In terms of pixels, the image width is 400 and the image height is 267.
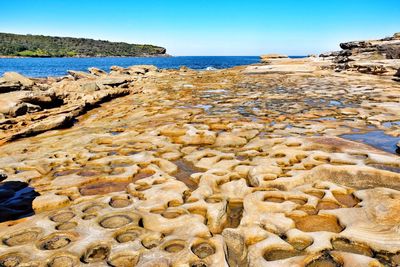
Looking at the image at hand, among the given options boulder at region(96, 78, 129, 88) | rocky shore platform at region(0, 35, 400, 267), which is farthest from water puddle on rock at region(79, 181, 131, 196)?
boulder at region(96, 78, 129, 88)

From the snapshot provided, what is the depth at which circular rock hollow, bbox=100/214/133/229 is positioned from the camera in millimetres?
4105

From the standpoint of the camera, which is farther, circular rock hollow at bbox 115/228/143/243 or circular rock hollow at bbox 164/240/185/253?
circular rock hollow at bbox 115/228/143/243

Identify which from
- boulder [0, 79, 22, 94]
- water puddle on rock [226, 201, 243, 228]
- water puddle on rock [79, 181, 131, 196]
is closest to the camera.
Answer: water puddle on rock [226, 201, 243, 228]

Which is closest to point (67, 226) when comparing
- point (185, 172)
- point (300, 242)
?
point (185, 172)

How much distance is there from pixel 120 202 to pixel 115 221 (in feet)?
2.20

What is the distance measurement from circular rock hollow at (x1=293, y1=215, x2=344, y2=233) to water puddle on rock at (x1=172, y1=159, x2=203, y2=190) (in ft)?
6.26

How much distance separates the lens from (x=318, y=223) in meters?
4.07

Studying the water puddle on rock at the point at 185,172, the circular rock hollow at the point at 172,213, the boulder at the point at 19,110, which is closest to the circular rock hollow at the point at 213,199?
the circular rock hollow at the point at 172,213

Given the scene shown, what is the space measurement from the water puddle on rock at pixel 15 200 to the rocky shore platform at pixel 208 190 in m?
0.03

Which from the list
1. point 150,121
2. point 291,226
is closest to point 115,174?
point 291,226

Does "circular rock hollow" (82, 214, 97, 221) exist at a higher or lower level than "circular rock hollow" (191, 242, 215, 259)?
lower

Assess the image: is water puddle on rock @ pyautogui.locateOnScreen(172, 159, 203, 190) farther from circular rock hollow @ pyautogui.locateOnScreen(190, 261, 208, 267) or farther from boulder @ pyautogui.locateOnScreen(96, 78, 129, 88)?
boulder @ pyautogui.locateOnScreen(96, 78, 129, 88)

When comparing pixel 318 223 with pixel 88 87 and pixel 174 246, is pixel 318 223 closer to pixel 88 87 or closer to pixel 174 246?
pixel 174 246

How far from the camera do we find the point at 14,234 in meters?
3.92
